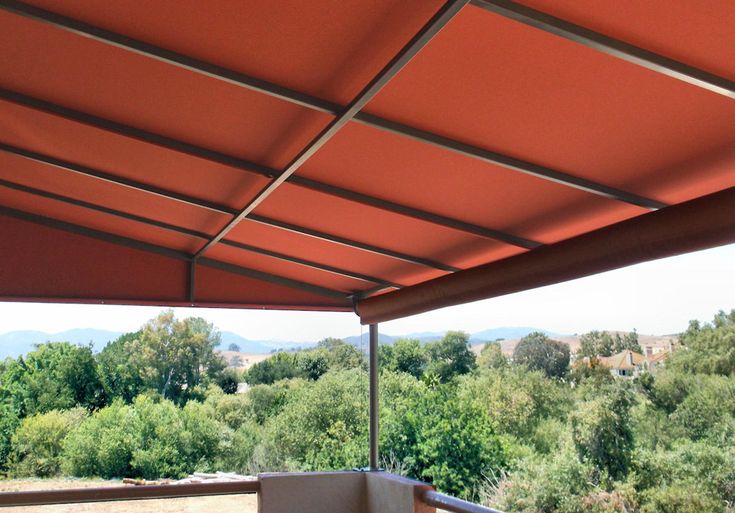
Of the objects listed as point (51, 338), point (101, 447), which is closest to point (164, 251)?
point (101, 447)

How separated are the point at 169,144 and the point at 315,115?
1168 millimetres

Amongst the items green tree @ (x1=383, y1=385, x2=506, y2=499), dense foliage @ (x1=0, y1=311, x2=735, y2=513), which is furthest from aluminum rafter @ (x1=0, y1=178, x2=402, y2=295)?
green tree @ (x1=383, y1=385, x2=506, y2=499)

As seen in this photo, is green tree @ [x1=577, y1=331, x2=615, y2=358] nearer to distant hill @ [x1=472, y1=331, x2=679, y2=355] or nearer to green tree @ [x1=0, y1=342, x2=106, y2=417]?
distant hill @ [x1=472, y1=331, x2=679, y2=355]

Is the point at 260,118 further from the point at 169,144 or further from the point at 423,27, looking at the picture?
the point at 423,27

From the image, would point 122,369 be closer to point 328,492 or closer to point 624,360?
point 328,492

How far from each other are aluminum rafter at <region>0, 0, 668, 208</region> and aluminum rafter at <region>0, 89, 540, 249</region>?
1.07m

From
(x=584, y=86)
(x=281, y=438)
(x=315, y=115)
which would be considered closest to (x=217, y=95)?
(x=315, y=115)

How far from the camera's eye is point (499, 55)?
251cm

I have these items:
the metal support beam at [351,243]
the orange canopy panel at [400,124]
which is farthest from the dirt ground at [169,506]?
the metal support beam at [351,243]

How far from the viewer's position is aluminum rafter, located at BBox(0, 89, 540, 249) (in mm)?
3963

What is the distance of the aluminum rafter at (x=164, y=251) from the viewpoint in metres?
6.91

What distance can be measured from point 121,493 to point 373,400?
264 cm

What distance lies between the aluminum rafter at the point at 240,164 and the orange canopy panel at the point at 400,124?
12mm

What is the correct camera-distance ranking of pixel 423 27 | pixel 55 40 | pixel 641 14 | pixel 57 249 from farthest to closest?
pixel 57 249, pixel 55 40, pixel 423 27, pixel 641 14
